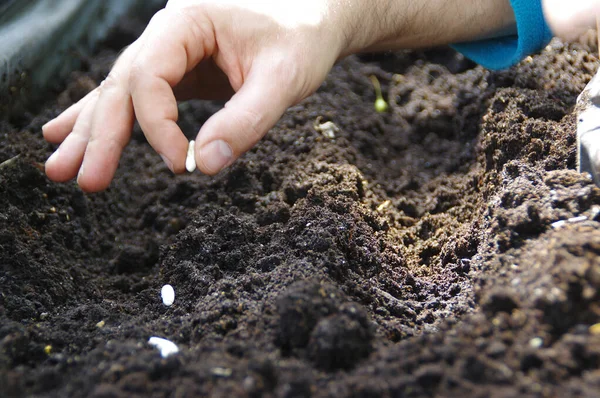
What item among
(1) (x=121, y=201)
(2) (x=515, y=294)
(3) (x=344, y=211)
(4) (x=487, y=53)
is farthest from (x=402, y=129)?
(2) (x=515, y=294)

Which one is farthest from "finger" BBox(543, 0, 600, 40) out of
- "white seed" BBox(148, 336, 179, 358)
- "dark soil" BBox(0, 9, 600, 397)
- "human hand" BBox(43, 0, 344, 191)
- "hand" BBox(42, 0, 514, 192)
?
"white seed" BBox(148, 336, 179, 358)

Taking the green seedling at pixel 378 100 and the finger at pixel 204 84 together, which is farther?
the green seedling at pixel 378 100

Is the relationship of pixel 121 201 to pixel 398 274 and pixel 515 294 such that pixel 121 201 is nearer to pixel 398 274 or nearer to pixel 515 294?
pixel 398 274

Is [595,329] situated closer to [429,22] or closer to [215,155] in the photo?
[215,155]

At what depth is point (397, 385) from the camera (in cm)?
73

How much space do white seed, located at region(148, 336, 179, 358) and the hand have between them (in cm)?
39

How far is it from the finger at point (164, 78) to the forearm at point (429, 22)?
55 cm

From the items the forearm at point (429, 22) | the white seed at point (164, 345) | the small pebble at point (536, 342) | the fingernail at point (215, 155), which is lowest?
the small pebble at point (536, 342)

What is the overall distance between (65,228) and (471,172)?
1303 mm

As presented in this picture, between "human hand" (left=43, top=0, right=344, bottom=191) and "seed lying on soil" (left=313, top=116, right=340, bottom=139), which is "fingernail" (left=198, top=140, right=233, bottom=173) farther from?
"seed lying on soil" (left=313, top=116, right=340, bottom=139)

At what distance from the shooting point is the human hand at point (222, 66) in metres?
1.17

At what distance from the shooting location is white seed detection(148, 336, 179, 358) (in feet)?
3.05

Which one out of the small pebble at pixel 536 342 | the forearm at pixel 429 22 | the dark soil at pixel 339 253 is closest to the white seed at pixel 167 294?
the dark soil at pixel 339 253

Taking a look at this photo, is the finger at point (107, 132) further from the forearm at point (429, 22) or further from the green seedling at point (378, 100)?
the green seedling at point (378, 100)
